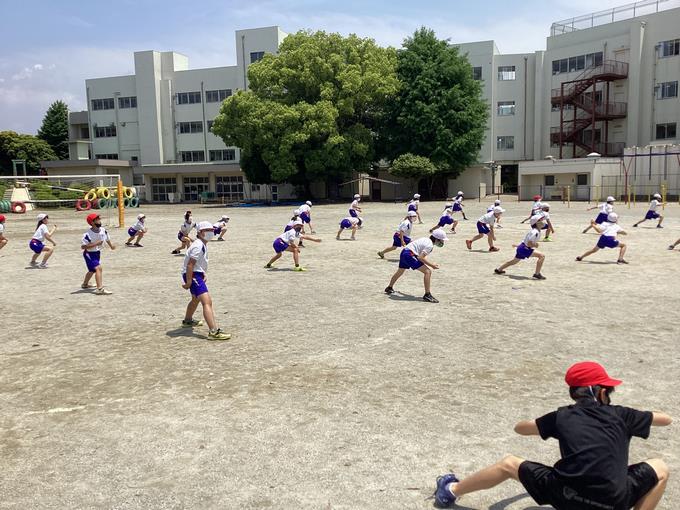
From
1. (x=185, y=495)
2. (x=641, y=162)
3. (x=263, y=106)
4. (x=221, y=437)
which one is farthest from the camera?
(x=263, y=106)

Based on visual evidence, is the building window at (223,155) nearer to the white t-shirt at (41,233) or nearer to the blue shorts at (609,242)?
the white t-shirt at (41,233)

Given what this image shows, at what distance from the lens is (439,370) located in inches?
279

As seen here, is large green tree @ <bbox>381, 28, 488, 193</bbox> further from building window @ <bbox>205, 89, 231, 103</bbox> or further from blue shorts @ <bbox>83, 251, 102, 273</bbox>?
blue shorts @ <bbox>83, 251, 102, 273</bbox>

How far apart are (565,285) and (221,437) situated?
9.58m

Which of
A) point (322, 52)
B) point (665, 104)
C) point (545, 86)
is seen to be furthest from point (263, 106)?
point (665, 104)

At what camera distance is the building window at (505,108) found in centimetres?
5741

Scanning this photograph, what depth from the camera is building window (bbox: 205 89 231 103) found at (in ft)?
206

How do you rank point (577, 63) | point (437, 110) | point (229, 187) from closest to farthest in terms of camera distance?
point (437, 110) < point (577, 63) < point (229, 187)

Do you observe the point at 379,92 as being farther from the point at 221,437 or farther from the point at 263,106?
the point at 221,437

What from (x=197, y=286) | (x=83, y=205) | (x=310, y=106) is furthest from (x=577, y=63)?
(x=197, y=286)

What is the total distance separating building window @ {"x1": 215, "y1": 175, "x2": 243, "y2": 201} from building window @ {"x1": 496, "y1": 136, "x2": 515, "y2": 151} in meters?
27.3

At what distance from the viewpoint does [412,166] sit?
159 feet

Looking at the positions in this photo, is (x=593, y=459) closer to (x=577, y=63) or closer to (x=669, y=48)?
(x=669, y=48)

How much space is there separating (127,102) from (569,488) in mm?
70006
